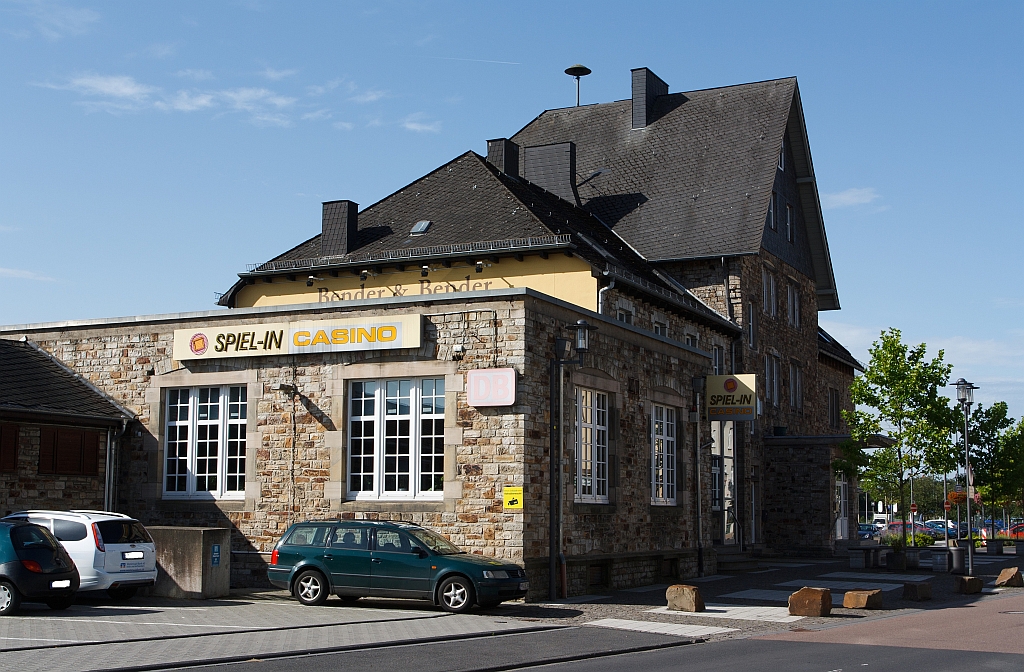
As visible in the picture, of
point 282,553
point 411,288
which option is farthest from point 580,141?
point 282,553

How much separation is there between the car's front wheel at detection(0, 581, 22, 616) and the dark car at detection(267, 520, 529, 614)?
157 inches

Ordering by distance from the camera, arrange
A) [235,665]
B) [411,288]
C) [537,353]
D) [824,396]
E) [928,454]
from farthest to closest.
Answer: [824,396]
[928,454]
[411,288]
[537,353]
[235,665]

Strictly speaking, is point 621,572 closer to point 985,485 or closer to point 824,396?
point 824,396

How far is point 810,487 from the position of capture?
38188 mm

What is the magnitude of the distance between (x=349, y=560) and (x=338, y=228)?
15906 millimetres

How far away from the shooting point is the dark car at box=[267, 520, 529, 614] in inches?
710

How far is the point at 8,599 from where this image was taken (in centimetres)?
1672

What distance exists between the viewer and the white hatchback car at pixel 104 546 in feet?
58.4

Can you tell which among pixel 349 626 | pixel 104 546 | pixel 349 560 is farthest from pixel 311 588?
pixel 104 546

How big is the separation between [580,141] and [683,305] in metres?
12.2

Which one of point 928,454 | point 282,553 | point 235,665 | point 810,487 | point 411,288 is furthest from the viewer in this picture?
point 810,487

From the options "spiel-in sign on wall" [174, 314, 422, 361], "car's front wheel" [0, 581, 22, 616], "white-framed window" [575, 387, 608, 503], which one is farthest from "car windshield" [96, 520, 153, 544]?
"white-framed window" [575, 387, 608, 503]

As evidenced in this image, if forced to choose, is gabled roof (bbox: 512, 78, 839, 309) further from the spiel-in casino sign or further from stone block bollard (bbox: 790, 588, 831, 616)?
stone block bollard (bbox: 790, 588, 831, 616)

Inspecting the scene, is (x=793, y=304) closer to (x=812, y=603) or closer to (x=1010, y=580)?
(x=1010, y=580)
